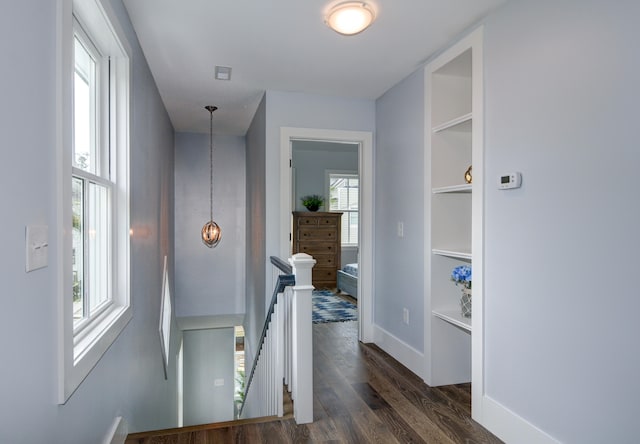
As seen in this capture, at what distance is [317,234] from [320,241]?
0.14 metres

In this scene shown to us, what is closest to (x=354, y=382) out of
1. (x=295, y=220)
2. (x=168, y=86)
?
(x=168, y=86)

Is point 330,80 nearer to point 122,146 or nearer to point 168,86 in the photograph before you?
point 168,86

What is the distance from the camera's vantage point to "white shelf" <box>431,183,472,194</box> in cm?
266

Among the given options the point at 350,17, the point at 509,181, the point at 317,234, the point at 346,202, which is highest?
the point at 350,17

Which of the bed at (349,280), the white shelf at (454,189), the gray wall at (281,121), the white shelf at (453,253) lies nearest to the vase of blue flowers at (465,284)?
the white shelf at (453,253)

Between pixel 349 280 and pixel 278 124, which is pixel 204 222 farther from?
pixel 278 124

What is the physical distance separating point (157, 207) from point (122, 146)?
1.56 metres

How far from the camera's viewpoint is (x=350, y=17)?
230 centimetres

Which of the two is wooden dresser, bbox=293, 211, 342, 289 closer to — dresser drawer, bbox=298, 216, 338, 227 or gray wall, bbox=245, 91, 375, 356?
dresser drawer, bbox=298, 216, 338, 227

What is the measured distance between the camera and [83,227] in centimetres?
185

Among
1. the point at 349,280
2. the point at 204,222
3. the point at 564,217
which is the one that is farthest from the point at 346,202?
the point at 564,217

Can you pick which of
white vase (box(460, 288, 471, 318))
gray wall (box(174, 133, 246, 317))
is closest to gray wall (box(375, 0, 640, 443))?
white vase (box(460, 288, 471, 318))

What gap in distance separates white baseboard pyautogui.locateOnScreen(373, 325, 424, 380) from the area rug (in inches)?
45.0

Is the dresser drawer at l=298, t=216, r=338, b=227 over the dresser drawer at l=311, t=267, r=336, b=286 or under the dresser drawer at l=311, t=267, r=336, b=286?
over
